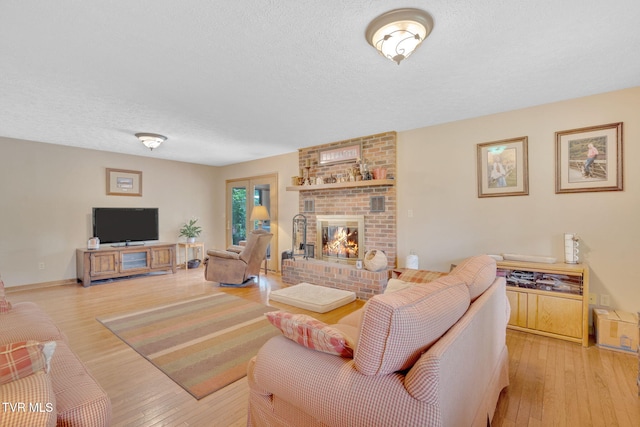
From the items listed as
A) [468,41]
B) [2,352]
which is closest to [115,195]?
[2,352]

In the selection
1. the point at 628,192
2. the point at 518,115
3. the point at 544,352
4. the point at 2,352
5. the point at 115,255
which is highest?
the point at 518,115

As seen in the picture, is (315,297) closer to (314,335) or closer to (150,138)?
(314,335)

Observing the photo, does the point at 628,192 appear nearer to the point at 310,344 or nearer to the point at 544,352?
the point at 544,352

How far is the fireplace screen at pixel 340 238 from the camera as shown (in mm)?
4543

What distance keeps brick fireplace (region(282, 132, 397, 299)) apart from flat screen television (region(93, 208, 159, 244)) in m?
3.00

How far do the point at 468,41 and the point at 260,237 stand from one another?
3823 millimetres

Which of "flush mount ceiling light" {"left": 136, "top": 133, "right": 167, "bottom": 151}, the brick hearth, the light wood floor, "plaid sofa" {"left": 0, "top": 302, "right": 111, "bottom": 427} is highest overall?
"flush mount ceiling light" {"left": 136, "top": 133, "right": 167, "bottom": 151}

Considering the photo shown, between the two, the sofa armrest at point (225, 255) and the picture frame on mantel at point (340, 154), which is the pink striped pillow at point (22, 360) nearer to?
the sofa armrest at point (225, 255)

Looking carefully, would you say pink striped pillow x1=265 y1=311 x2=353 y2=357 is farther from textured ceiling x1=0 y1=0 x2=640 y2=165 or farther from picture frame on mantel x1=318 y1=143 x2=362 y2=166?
picture frame on mantel x1=318 y1=143 x2=362 y2=166

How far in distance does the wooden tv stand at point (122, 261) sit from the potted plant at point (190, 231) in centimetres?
62

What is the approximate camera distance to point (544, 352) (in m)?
2.50

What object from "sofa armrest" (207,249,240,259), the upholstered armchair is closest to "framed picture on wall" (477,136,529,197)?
the upholstered armchair

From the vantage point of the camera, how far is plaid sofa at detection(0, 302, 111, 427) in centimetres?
78

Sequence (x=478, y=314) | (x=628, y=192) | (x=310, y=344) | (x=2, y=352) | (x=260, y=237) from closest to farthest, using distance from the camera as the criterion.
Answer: (x=2, y=352), (x=310, y=344), (x=478, y=314), (x=628, y=192), (x=260, y=237)
